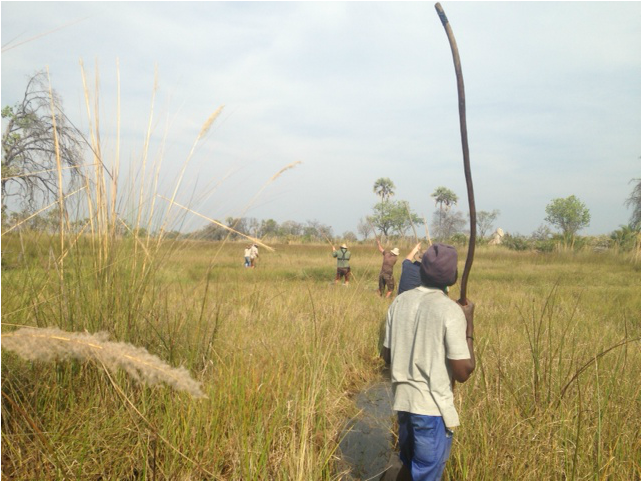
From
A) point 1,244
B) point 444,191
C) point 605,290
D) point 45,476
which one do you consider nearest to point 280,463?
point 45,476

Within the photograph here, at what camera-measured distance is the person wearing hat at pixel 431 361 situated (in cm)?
199

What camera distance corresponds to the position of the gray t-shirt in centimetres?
198

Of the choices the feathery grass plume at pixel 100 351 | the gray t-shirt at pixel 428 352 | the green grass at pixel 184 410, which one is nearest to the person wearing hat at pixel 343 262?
the green grass at pixel 184 410

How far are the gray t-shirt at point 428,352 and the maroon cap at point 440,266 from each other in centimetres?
6

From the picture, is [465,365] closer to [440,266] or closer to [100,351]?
[440,266]

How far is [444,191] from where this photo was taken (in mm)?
5297

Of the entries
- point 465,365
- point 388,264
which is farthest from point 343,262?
point 465,365

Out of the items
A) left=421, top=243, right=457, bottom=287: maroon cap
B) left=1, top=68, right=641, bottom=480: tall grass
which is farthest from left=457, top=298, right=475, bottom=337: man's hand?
left=1, top=68, right=641, bottom=480: tall grass

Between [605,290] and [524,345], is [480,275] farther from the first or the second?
[524,345]

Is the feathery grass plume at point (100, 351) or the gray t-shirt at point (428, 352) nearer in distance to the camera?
the feathery grass plume at point (100, 351)

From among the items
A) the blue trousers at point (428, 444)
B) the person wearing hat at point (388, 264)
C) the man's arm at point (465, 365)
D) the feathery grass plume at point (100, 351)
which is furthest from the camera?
the person wearing hat at point (388, 264)

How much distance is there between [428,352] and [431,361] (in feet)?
0.14

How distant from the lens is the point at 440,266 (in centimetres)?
207

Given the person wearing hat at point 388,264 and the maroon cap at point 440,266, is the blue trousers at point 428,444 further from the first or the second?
the person wearing hat at point 388,264
